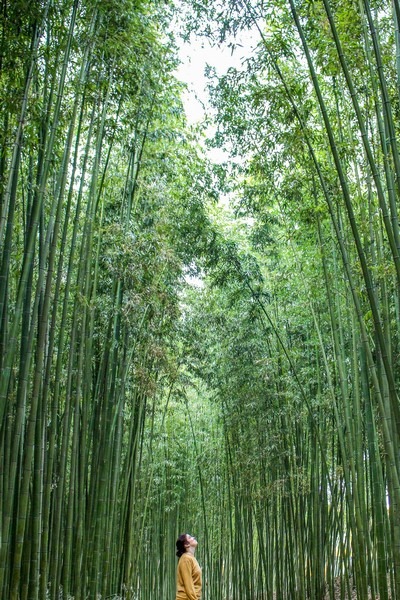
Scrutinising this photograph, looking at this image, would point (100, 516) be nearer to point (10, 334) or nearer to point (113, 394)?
point (113, 394)

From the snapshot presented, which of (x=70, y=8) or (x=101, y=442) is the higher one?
(x=70, y=8)

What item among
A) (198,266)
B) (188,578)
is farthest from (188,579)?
(198,266)

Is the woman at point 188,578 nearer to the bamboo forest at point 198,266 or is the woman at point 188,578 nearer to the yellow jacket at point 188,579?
the yellow jacket at point 188,579

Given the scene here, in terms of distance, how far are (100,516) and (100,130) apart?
2.90 m

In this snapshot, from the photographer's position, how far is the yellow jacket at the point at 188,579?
3.76 m

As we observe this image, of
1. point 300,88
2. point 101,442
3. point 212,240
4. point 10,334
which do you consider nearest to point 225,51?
point 300,88

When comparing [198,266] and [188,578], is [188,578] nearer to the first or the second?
[188,578]

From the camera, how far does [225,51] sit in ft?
15.2

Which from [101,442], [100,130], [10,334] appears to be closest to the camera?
[10,334]

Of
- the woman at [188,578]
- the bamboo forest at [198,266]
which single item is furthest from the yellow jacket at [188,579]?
the bamboo forest at [198,266]

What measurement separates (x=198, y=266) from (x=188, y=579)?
3834mm

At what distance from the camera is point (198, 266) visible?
697cm

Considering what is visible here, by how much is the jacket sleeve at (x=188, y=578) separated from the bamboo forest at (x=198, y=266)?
0.80 meters

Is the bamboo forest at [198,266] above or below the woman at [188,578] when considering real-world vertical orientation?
above
